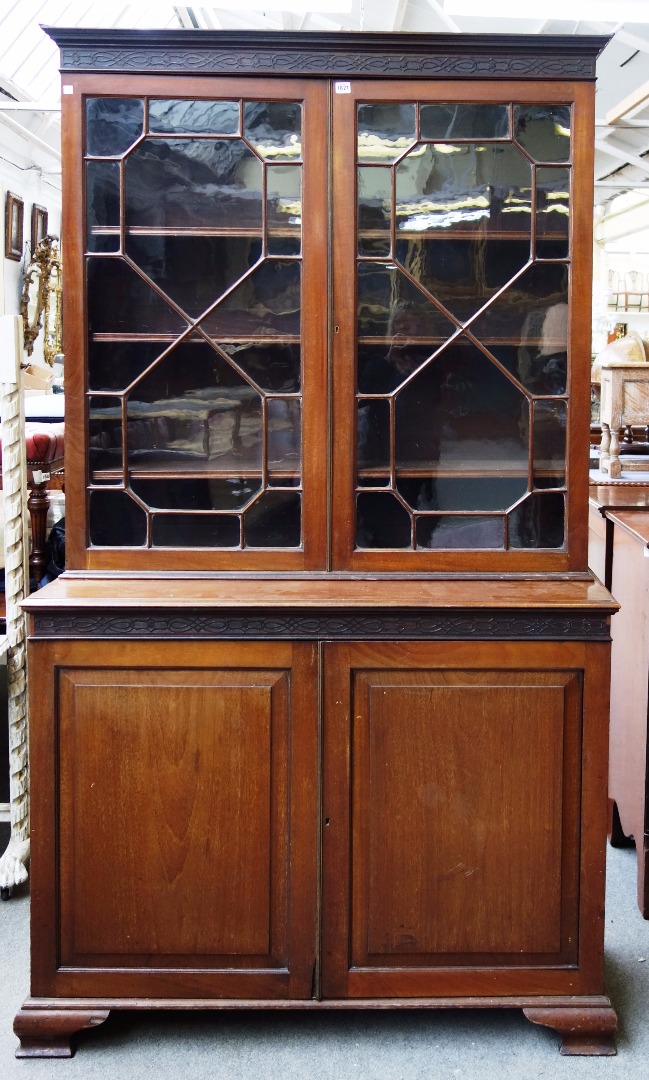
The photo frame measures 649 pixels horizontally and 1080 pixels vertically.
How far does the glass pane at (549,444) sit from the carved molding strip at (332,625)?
0.96 ft

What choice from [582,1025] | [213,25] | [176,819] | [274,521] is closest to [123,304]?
→ [274,521]

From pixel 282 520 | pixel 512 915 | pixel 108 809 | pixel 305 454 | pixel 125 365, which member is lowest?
pixel 512 915

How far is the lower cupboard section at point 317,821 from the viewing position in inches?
71.8

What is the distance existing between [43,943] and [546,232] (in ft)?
5.42

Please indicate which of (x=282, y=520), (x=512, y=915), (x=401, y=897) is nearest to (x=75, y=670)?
(x=282, y=520)

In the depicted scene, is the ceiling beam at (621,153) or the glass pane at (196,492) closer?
the glass pane at (196,492)

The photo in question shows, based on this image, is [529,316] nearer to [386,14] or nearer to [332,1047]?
[332,1047]

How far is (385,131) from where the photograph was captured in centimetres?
186

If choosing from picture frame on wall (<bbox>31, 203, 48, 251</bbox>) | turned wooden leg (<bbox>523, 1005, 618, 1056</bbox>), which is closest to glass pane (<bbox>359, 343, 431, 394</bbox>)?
turned wooden leg (<bbox>523, 1005, 618, 1056</bbox>)

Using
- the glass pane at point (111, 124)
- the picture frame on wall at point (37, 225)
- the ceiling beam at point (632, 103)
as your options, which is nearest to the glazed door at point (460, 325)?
the glass pane at point (111, 124)

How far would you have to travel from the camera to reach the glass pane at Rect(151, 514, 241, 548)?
6.38 ft

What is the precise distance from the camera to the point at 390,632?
181 centimetres

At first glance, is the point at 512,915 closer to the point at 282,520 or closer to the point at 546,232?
the point at 282,520

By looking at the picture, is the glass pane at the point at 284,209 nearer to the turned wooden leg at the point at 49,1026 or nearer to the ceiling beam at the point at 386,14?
the turned wooden leg at the point at 49,1026
